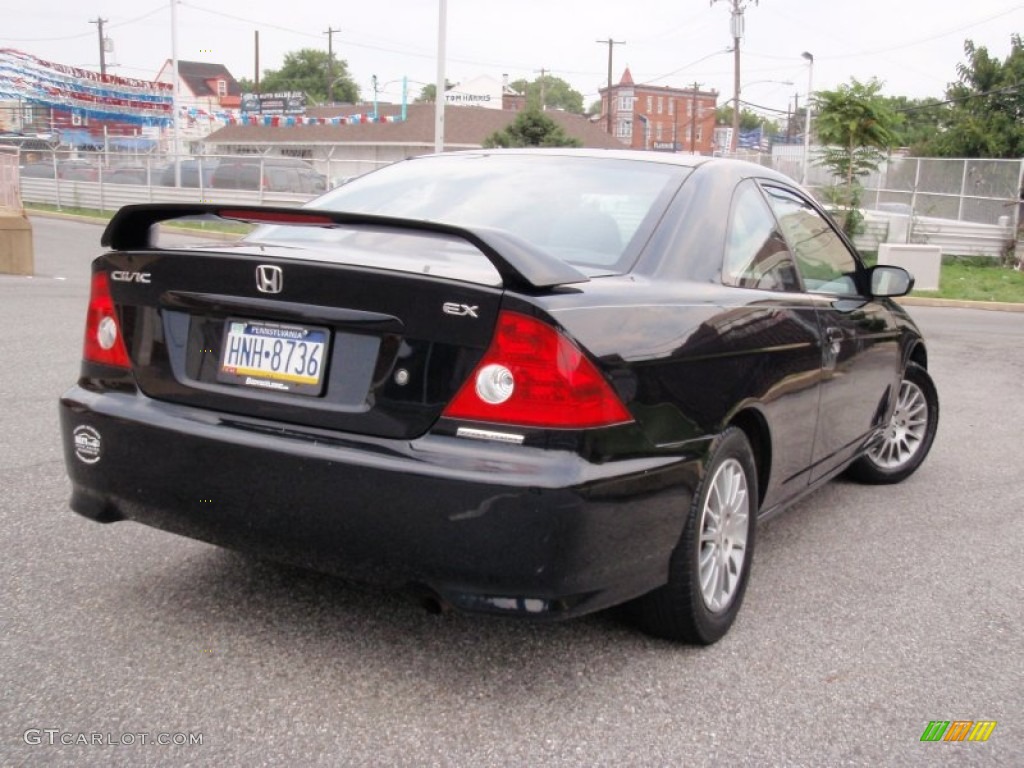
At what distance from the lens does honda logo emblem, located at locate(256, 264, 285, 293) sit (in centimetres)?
293

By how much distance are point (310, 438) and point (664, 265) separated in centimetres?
121

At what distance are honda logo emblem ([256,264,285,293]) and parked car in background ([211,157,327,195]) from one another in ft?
87.3

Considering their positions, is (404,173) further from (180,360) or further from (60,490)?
(60,490)

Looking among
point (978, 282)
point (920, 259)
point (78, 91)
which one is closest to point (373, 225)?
point (920, 259)

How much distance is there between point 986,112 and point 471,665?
43.6 meters

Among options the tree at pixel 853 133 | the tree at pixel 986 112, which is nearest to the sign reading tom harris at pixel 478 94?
the tree at pixel 986 112

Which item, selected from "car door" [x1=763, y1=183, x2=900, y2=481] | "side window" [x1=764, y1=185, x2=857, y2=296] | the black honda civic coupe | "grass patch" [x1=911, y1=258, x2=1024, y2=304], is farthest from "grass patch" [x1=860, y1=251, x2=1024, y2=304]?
the black honda civic coupe

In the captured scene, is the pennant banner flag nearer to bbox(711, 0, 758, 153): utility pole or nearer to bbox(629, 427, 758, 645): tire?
bbox(711, 0, 758, 153): utility pole

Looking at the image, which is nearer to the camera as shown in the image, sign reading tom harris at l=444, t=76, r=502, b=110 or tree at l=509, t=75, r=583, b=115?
sign reading tom harris at l=444, t=76, r=502, b=110

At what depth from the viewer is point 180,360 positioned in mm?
3137

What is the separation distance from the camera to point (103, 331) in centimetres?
334

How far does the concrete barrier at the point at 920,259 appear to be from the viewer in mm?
18562

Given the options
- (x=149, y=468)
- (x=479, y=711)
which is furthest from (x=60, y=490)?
(x=479, y=711)

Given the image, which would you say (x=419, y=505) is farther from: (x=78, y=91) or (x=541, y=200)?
(x=78, y=91)
